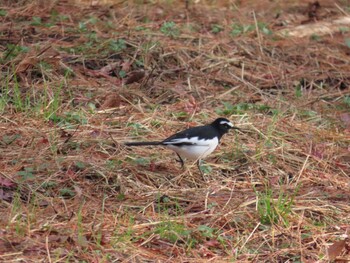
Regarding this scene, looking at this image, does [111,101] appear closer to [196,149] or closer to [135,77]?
[135,77]

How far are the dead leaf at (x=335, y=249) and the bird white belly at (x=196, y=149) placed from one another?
55.2 inches

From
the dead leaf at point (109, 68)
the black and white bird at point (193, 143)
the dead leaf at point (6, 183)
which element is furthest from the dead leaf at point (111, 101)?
the dead leaf at point (6, 183)

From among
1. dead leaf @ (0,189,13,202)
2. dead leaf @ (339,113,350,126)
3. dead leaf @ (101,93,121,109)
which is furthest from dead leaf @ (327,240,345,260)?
dead leaf @ (101,93,121,109)

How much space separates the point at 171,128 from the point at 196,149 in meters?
0.91

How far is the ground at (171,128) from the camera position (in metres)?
5.28

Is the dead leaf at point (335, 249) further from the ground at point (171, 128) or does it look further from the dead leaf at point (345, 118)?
the dead leaf at point (345, 118)

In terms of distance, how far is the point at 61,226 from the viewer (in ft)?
16.9

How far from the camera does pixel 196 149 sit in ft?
20.7

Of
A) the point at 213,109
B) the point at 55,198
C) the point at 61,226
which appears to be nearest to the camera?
the point at 61,226

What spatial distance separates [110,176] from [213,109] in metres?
1.93

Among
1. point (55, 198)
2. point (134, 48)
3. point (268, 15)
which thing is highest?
point (55, 198)

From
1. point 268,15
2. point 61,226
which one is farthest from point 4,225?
point 268,15

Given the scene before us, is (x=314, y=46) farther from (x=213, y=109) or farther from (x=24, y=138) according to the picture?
(x=24, y=138)

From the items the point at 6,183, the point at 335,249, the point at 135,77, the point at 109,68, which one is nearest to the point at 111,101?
the point at 135,77
